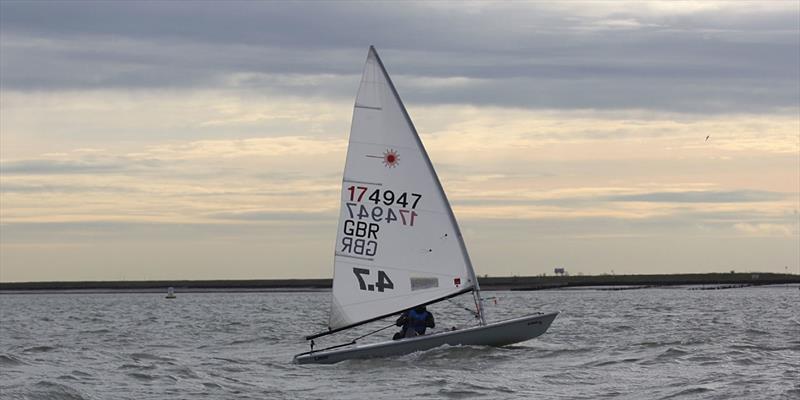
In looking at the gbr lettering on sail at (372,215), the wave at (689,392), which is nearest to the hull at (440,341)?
the gbr lettering on sail at (372,215)

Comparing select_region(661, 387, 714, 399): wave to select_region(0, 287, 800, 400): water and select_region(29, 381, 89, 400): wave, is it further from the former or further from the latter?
select_region(29, 381, 89, 400): wave

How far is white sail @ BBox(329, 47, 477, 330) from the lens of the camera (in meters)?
33.5

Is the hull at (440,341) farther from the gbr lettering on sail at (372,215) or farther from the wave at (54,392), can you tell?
the wave at (54,392)

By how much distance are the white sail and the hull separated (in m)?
0.86

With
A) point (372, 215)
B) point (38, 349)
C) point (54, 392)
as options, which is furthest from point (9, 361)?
point (372, 215)

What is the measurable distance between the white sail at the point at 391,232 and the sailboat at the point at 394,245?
28mm

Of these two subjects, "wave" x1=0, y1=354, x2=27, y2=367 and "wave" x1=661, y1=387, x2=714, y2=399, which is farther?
"wave" x1=0, y1=354, x2=27, y2=367

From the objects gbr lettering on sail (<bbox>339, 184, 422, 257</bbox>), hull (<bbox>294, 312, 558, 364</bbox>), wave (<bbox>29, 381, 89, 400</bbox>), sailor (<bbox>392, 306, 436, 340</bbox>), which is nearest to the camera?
wave (<bbox>29, 381, 89, 400</bbox>)

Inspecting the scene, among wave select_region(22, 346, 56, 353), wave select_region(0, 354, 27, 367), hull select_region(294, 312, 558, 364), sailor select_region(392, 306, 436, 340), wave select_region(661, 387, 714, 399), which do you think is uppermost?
sailor select_region(392, 306, 436, 340)

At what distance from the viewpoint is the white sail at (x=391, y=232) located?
110 feet

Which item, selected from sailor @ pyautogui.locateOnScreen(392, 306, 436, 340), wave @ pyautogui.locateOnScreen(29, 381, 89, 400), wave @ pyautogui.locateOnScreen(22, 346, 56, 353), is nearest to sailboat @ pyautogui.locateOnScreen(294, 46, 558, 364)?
sailor @ pyautogui.locateOnScreen(392, 306, 436, 340)

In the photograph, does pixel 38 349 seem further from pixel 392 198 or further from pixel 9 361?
pixel 392 198

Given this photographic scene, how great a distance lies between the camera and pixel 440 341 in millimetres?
33625

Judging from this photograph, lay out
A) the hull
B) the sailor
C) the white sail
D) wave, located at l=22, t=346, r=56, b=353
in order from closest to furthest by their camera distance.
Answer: the white sail, the hull, the sailor, wave, located at l=22, t=346, r=56, b=353
